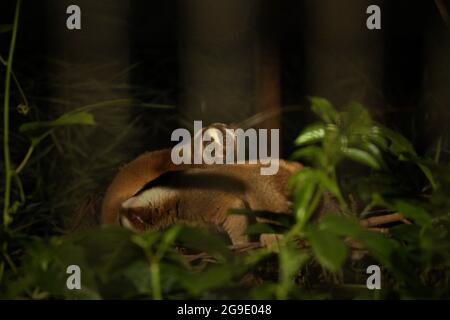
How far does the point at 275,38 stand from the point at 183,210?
0.30 metres

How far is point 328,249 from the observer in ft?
1.77

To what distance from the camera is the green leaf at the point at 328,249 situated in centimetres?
52

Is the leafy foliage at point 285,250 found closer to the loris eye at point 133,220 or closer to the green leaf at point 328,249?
the green leaf at point 328,249

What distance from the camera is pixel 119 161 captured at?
106cm

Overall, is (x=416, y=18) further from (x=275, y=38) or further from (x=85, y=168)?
(x=85, y=168)

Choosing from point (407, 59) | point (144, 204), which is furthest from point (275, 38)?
point (144, 204)

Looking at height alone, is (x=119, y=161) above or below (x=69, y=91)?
below

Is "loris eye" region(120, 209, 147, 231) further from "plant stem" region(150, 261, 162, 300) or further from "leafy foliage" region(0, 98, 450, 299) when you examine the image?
"plant stem" region(150, 261, 162, 300)

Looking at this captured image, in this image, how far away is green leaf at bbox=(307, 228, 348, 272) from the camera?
0.52 metres

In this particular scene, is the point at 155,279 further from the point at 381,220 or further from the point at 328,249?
the point at 381,220

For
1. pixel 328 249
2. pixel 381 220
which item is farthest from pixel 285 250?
pixel 381 220

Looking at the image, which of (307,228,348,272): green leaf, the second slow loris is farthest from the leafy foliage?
the second slow loris
